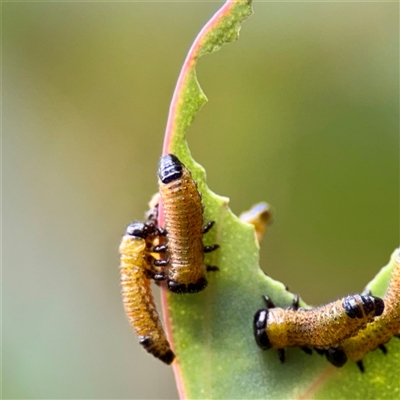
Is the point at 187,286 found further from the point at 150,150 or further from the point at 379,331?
the point at 150,150

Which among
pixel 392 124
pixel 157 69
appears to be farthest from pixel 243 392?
pixel 157 69

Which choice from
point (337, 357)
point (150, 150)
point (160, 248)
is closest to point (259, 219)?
point (160, 248)

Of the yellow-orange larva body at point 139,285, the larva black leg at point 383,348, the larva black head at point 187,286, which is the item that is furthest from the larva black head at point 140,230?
the larva black leg at point 383,348

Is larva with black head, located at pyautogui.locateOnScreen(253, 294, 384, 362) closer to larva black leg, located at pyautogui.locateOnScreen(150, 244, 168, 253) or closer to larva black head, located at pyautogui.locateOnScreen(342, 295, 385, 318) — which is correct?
larva black head, located at pyautogui.locateOnScreen(342, 295, 385, 318)

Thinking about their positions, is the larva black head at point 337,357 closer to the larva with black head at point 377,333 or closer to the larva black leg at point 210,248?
the larva with black head at point 377,333

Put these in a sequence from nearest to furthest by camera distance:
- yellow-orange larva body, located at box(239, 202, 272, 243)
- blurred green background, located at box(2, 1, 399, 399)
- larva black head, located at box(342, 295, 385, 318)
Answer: larva black head, located at box(342, 295, 385, 318) → yellow-orange larva body, located at box(239, 202, 272, 243) → blurred green background, located at box(2, 1, 399, 399)

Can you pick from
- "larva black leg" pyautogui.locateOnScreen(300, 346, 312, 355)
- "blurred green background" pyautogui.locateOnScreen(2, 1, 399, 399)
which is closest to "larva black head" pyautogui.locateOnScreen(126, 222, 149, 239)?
"larva black leg" pyautogui.locateOnScreen(300, 346, 312, 355)

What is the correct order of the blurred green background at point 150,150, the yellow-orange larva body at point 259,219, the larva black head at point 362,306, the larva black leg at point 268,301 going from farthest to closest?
the blurred green background at point 150,150, the yellow-orange larva body at point 259,219, the larva black leg at point 268,301, the larva black head at point 362,306
